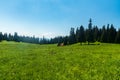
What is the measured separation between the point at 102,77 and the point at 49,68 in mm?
8255

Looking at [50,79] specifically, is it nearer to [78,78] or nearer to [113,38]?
[78,78]

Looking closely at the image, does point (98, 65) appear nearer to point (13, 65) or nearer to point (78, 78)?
point (78, 78)

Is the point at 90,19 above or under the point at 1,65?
above

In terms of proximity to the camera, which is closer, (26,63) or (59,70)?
(59,70)

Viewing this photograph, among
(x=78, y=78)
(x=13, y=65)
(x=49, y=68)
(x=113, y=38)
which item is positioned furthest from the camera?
(x=113, y=38)

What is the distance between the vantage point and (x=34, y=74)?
92.7 ft

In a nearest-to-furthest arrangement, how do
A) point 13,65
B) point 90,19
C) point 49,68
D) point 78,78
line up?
1. point 78,78
2. point 49,68
3. point 13,65
4. point 90,19

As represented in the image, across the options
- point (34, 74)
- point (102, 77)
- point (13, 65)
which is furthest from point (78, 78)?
point (13, 65)

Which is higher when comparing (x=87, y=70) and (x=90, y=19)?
(x=90, y=19)

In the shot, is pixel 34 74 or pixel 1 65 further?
pixel 1 65

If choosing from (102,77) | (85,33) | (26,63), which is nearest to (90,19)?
(85,33)

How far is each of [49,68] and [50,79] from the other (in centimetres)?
542

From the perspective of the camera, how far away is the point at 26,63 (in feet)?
117

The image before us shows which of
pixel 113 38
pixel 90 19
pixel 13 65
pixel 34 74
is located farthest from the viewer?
pixel 113 38
